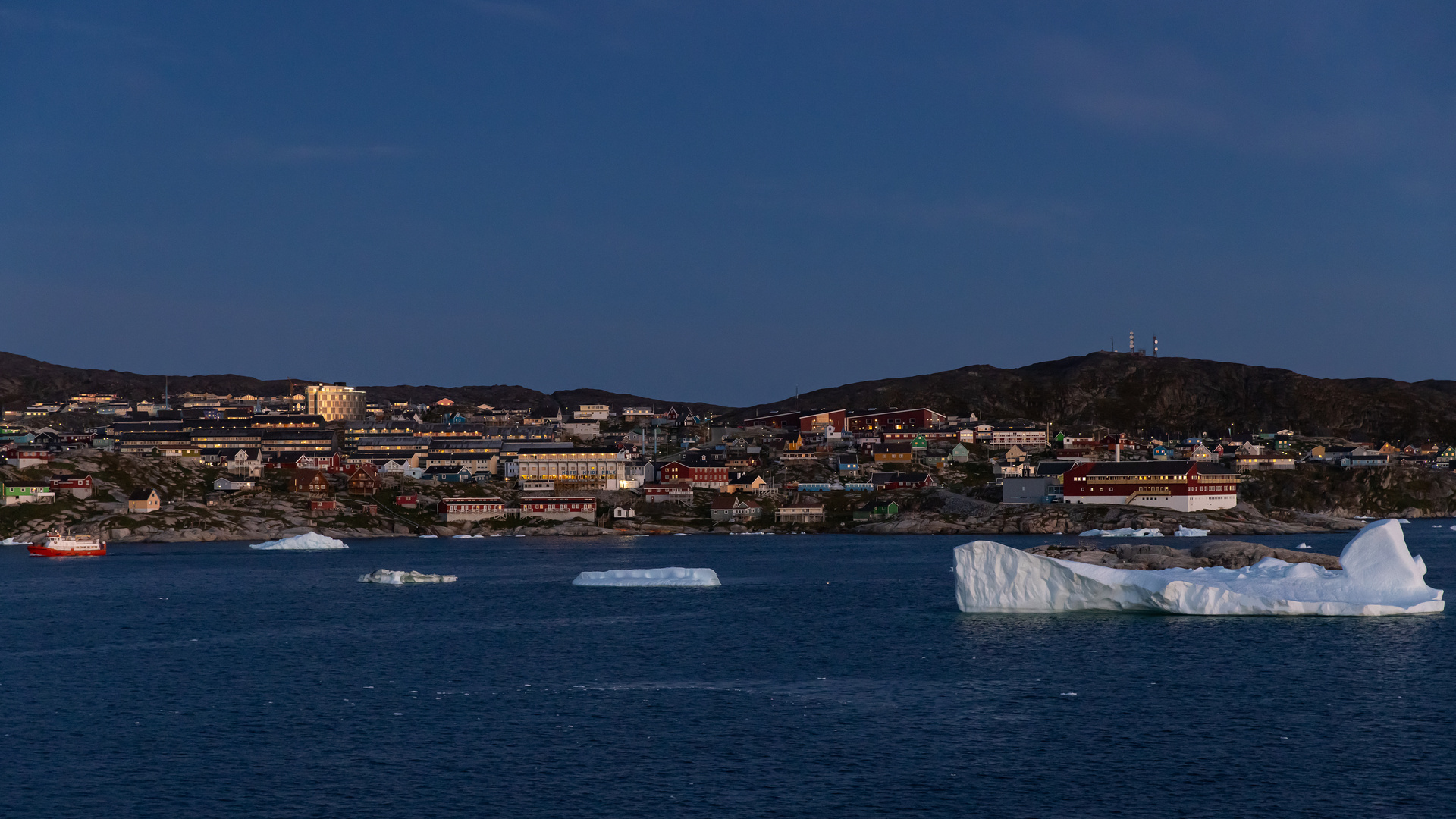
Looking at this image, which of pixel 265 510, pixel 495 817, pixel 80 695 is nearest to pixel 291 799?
pixel 495 817

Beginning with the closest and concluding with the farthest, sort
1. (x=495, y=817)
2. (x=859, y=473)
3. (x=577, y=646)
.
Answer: (x=495, y=817) < (x=577, y=646) < (x=859, y=473)

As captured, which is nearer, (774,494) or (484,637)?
(484,637)

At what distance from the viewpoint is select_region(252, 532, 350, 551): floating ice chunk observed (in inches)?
5128

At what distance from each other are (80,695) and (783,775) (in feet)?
84.2

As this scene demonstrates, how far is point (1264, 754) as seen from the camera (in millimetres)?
33875

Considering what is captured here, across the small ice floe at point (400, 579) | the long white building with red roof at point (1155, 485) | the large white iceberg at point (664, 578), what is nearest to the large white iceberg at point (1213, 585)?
the large white iceberg at point (664, 578)

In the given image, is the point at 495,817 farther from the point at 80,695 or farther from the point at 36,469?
the point at 36,469

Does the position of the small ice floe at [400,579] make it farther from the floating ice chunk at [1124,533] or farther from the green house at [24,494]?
the green house at [24,494]

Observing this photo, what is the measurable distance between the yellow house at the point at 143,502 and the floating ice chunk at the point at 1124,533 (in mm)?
105685

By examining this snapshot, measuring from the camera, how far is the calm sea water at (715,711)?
3033 cm

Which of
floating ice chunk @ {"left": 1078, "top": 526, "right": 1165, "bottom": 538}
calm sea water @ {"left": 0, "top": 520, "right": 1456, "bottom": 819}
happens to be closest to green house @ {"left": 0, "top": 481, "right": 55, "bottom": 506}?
calm sea water @ {"left": 0, "top": 520, "right": 1456, "bottom": 819}

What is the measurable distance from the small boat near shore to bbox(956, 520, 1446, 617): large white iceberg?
94.8m

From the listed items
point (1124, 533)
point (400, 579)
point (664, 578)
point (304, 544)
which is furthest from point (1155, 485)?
point (400, 579)

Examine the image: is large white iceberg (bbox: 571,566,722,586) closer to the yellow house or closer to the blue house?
the yellow house
